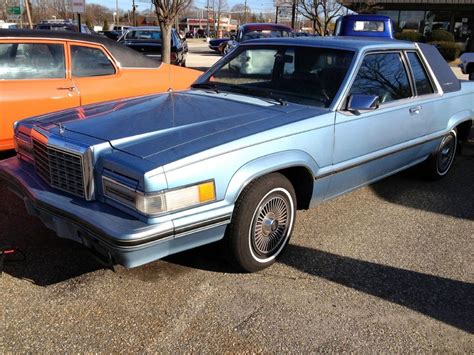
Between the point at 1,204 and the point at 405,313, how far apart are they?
3.67 m

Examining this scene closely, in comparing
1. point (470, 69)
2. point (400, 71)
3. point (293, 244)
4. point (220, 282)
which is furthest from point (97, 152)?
point (470, 69)

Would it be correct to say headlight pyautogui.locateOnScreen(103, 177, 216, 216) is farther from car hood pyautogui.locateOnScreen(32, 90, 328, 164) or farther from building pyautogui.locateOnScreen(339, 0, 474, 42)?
building pyautogui.locateOnScreen(339, 0, 474, 42)

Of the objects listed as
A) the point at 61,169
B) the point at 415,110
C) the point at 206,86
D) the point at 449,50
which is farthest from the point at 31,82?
the point at 449,50

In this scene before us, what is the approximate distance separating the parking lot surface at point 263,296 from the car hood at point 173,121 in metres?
0.97

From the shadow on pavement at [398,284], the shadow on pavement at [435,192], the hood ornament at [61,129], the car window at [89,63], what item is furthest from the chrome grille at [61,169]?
the shadow on pavement at [435,192]

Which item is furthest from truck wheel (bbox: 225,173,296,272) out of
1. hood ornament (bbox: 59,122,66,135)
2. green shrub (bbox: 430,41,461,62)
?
green shrub (bbox: 430,41,461,62)

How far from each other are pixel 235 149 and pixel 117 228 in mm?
858

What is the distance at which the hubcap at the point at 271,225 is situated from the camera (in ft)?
10.9

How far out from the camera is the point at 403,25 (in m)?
30.9

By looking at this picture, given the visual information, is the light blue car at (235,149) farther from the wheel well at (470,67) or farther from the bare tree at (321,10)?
the bare tree at (321,10)

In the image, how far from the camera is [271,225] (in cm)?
341

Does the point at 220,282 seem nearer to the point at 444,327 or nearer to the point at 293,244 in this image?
the point at 293,244

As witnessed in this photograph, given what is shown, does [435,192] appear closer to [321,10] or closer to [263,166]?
[263,166]

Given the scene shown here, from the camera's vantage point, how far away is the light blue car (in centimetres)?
278
